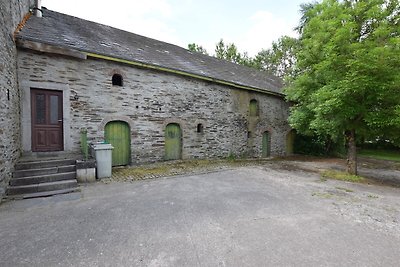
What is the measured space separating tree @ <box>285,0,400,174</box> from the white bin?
787cm

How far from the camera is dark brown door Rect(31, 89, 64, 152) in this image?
659cm

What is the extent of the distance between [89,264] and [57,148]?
19.3ft

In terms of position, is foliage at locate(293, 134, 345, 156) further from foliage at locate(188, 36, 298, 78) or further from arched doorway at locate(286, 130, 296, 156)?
foliage at locate(188, 36, 298, 78)

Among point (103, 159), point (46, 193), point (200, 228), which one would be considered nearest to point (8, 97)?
point (46, 193)

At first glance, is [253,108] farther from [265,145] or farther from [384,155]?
[384,155]

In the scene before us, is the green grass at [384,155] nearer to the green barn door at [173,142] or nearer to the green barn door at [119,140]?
the green barn door at [173,142]

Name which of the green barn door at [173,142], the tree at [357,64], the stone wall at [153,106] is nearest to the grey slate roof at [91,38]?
the stone wall at [153,106]

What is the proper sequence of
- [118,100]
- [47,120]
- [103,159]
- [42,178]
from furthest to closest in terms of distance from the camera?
[118,100], [47,120], [103,159], [42,178]

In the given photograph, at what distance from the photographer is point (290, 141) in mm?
15469

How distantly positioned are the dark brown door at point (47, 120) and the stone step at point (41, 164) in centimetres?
115

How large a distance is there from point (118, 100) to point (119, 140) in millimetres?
1714

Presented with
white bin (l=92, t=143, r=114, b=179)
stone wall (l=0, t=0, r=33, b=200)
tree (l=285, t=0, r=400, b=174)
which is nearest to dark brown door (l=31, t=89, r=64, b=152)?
stone wall (l=0, t=0, r=33, b=200)

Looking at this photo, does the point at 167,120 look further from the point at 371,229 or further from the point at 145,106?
the point at 371,229

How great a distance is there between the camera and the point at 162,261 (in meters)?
2.60
